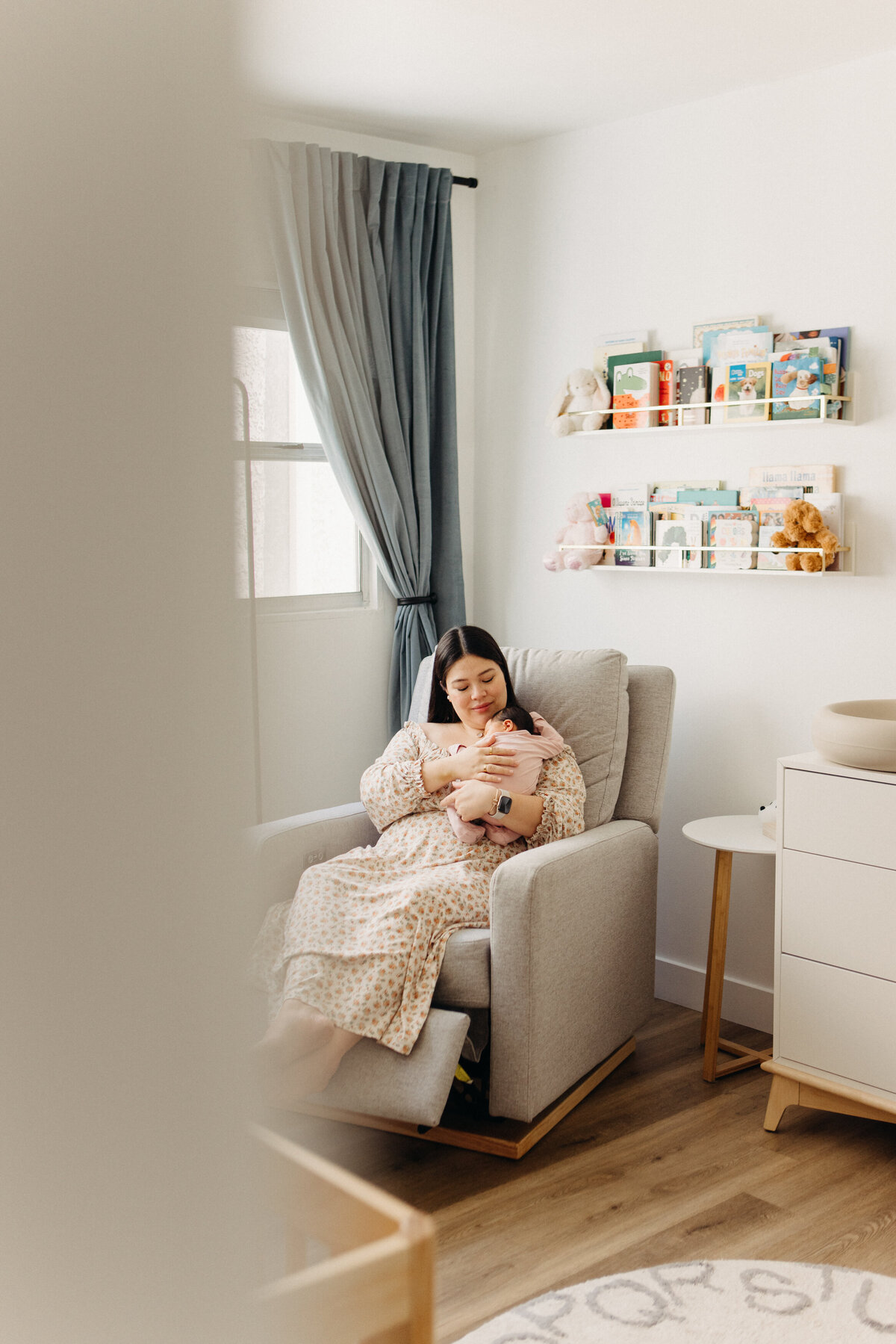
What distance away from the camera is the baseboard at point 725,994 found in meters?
3.00

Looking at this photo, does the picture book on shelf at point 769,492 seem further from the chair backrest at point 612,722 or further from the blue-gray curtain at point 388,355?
the blue-gray curtain at point 388,355

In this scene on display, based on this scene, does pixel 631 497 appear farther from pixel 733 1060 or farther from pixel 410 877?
pixel 733 1060

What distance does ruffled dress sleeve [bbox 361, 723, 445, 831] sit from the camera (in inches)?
105

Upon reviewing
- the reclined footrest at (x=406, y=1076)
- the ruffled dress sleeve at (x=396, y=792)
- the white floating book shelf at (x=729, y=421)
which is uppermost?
the white floating book shelf at (x=729, y=421)

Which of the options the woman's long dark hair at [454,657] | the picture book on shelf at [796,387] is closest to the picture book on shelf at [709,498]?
the picture book on shelf at [796,387]

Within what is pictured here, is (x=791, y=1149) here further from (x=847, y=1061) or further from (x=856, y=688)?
(x=856, y=688)

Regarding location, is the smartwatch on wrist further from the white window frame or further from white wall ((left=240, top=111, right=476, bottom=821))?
the white window frame

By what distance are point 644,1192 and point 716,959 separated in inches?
25.2

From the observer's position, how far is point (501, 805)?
8.21 feet

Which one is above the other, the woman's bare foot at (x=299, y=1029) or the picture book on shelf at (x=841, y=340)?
the picture book on shelf at (x=841, y=340)

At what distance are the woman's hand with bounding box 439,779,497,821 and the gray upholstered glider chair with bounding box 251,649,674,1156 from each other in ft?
0.56

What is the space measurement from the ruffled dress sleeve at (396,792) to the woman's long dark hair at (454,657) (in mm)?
141

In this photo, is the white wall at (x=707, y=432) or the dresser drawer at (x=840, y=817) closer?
the dresser drawer at (x=840, y=817)

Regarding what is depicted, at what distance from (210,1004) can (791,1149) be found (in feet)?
8.20
